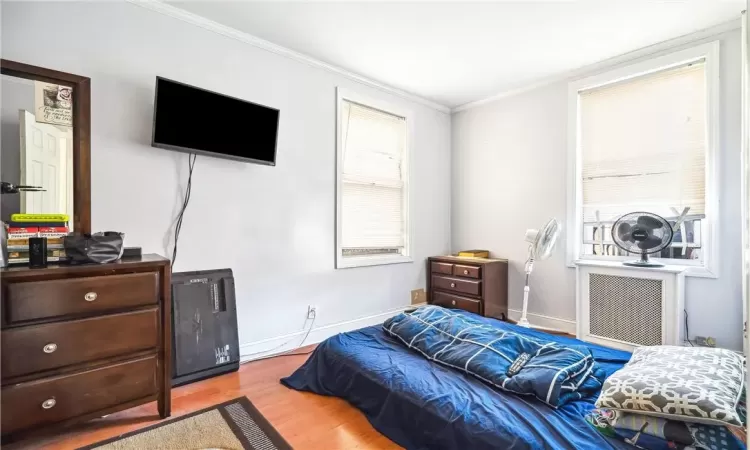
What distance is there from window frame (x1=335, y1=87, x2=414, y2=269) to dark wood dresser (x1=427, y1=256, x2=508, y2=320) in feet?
1.43

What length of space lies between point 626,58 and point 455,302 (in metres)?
2.84

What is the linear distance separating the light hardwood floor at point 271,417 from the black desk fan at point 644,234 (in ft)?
8.19

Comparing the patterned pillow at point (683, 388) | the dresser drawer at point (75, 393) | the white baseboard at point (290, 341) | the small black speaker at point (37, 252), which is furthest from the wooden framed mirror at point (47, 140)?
the patterned pillow at point (683, 388)

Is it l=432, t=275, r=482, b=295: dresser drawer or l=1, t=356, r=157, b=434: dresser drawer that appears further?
l=432, t=275, r=482, b=295: dresser drawer

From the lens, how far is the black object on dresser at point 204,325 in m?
2.25

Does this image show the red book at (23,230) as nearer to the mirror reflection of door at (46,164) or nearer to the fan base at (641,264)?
the mirror reflection of door at (46,164)

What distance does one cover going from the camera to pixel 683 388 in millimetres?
1215

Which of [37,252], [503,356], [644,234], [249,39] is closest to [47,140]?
[37,252]

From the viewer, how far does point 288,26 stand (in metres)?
2.55

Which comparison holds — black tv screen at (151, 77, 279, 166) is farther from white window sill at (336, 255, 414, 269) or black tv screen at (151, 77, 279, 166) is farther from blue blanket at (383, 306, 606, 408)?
blue blanket at (383, 306, 606, 408)

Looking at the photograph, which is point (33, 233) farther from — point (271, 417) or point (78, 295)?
point (271, 417)

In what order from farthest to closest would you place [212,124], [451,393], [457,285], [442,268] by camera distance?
1. [442,268]
2. [457,285]
3. [212,124]
4. [451,393]

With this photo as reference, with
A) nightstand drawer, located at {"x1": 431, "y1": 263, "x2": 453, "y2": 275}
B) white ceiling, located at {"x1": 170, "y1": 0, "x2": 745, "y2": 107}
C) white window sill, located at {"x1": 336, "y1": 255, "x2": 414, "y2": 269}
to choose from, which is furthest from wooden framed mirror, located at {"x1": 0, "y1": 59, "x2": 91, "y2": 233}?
nightstand drawer, located at {"x1": 431, "y1": 263, "x2": 453, "y2": 275}

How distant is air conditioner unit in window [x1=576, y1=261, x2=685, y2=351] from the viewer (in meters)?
2.52
